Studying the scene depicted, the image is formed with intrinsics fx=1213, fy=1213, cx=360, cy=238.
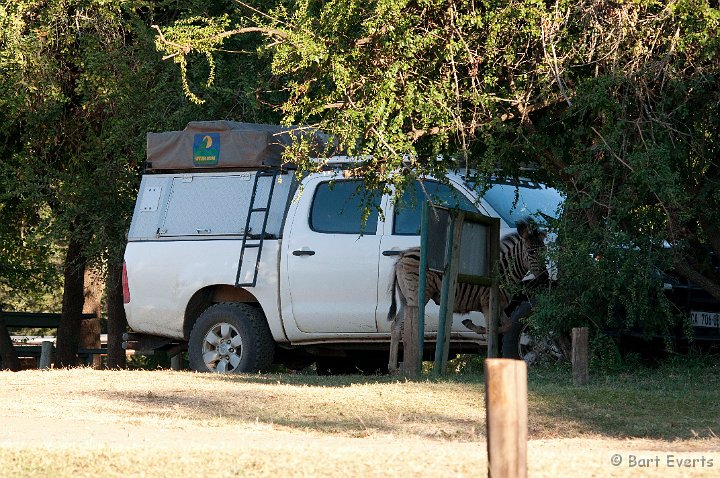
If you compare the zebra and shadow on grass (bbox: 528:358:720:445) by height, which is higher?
the zebra

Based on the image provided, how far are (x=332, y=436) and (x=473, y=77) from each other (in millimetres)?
4080

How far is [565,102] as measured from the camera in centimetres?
1091

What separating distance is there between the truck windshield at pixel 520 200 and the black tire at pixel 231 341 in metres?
2.75

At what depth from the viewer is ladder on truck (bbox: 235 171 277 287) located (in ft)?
41.9


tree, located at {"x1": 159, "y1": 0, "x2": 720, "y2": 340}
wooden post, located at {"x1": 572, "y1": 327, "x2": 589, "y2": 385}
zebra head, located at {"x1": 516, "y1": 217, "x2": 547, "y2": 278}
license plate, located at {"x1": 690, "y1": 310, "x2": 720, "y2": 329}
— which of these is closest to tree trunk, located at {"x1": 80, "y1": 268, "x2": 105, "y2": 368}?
zebra head, located at {"x1": 516, "y1": 217, "x2": 547, "y2": 278}

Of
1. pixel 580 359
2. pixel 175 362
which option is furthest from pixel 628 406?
pixel 175 362

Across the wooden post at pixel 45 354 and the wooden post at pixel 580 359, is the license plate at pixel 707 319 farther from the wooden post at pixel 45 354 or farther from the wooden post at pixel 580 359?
the wooden post at pixel 45 354

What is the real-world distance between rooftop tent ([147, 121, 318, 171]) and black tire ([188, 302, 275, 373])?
5.15 feet

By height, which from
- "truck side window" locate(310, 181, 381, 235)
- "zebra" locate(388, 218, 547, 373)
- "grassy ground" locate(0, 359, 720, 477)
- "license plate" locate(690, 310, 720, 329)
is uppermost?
"truck side window" locate(310, 181, 381, 235)

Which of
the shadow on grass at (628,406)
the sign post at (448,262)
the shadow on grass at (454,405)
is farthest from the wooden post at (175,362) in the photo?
the shadow on grass at (628,406)

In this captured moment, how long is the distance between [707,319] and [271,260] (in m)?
4.45

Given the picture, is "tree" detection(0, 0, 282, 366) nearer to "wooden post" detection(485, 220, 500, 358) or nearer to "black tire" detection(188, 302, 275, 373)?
"black tire" detection(188, 302, 275, 373)

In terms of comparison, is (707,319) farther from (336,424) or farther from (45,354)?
(45,354)

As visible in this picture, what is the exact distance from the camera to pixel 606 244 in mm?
10656
